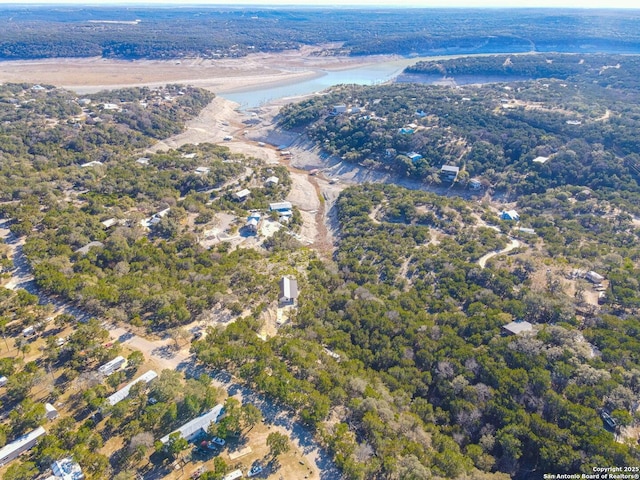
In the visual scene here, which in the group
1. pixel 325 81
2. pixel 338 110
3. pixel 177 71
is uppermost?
pixel 177 71

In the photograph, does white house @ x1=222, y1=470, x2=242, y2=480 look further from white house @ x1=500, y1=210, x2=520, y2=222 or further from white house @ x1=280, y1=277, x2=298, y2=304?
white house @ x1=500, y1=210, x2=520, y2=222

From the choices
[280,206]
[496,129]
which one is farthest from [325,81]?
[280,206]

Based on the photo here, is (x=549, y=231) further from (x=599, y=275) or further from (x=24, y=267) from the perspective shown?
(x=24, y=267)

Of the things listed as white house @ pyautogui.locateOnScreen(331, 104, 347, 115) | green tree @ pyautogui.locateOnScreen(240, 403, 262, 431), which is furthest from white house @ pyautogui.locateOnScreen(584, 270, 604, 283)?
white house @ pyautogui.locateOnScreen(331, 104, 347, 115)

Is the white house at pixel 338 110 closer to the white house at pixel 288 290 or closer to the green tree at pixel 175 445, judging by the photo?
the white house at pixel 288 290

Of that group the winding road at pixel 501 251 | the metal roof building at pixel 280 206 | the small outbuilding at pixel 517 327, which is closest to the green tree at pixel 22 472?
the small outbuilding at pixel 517 327

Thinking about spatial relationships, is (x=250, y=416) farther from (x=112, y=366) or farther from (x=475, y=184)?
(x=475, y=184)
